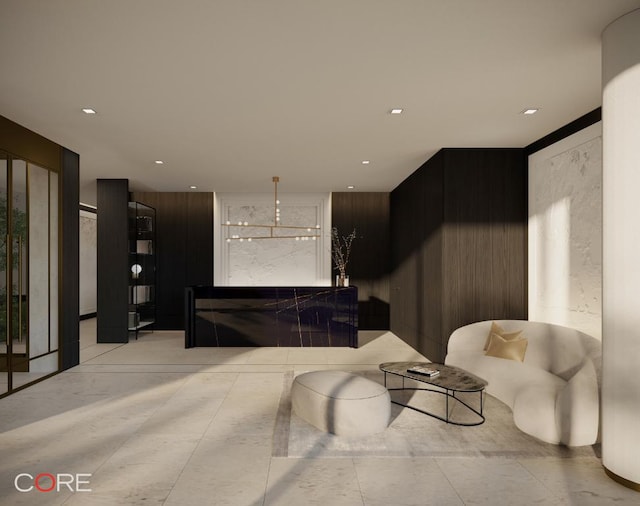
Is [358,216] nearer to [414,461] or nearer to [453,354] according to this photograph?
[453,354]

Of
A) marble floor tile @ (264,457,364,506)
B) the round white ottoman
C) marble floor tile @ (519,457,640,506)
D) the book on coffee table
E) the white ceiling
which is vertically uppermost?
the white ceiling

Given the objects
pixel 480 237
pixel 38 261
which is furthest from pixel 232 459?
pixel 480 237

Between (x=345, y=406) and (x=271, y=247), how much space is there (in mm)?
6035

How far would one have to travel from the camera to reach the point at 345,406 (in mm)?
3527

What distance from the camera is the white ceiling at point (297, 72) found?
2713 mm

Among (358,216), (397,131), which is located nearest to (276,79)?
(397,131)

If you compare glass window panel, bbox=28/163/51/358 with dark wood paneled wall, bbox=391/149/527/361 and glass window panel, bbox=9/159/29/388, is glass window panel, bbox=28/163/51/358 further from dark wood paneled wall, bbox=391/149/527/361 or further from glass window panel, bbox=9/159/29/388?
dark wood paneled wall, bbox=391/149/527/361

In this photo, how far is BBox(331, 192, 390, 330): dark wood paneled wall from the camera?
916 cm

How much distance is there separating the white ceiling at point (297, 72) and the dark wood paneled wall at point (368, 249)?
3.22 metres

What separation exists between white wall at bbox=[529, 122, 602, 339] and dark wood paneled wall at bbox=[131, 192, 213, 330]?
6049 millimetres

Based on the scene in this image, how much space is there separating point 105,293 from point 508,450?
688 cm

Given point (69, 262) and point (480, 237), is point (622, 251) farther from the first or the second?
point (69, 262)

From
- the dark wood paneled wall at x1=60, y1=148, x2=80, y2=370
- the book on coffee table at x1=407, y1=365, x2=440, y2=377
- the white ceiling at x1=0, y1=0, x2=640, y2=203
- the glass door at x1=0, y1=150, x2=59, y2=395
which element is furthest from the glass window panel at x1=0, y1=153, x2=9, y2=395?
the book on coffee table at x1=407, y1=365, x2=440, y2=377

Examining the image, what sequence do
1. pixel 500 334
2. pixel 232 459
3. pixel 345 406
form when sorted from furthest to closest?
pixel 500 334
pixel 345 406
pixel 232 459
